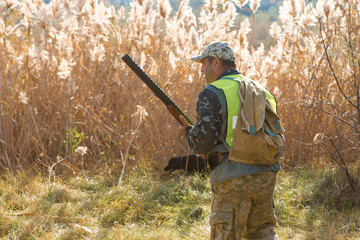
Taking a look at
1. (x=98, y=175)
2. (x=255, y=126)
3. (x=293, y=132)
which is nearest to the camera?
(x=255, y=126)

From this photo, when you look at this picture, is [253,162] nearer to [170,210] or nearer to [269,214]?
[269,214]

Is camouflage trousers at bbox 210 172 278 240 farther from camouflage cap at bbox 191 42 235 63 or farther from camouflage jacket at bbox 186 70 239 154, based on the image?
camouflage cap at bbox 191 42 235 63

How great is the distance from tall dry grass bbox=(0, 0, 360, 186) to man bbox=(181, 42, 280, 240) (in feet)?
7.32

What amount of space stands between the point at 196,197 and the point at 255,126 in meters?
2.07

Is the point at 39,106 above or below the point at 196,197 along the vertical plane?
above

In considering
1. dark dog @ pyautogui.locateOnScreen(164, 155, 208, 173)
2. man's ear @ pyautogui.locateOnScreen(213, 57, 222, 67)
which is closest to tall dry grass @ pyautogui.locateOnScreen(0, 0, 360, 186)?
dark dog @ pyautogui.locateOnScreen(164, 155, 208, 173)

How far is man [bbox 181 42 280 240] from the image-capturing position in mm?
2561

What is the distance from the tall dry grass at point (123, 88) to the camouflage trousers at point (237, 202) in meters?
2.30

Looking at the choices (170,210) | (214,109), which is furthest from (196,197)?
(214,109)

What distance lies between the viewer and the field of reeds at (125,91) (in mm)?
4918

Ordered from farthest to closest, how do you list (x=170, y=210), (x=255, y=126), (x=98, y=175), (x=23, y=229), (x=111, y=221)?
(x=98, y=175) → (x=170, y=210) → (x=111, y=221) → (x=23, y=229) → (x=255, y=126)

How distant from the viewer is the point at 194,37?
5.70 metres

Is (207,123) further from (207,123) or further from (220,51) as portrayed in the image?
(220,51)

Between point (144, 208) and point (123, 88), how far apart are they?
1850mm
